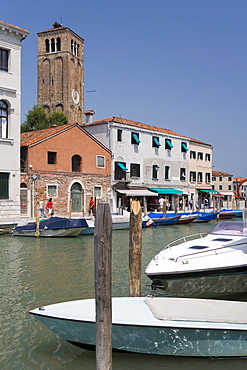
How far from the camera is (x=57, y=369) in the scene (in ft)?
16.1

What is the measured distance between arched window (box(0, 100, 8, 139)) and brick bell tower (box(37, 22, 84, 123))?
113 ft

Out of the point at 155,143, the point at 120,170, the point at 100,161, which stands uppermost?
the point at 155,143

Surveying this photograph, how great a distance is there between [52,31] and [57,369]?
57.3m

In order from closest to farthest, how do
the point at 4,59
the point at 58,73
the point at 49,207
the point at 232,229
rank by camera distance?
the point at 232,229, the point at 4,59, the point at 49,207, the point at 58,73

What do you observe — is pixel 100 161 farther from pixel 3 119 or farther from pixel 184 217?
pixel 3 119

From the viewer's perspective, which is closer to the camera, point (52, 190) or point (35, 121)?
point (52, 190)

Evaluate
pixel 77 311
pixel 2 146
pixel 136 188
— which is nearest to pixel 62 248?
pixel 2 146

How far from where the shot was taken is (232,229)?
29.1 ft

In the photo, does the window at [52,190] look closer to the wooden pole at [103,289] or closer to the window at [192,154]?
the window at [192,154]

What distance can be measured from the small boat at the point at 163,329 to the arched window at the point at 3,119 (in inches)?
634

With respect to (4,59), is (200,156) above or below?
below

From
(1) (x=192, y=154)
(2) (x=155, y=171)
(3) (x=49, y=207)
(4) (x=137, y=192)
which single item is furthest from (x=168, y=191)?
(3) (x=49, y=207)

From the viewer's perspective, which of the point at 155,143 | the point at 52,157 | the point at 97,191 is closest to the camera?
the point at 52,157

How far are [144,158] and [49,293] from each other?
78.7ft
